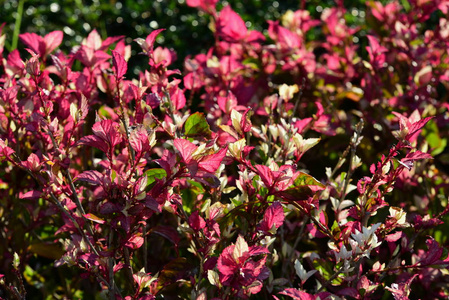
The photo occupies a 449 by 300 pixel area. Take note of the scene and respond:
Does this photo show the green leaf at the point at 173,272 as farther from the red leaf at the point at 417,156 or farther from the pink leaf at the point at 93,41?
the pink leaf at the point at 93,41

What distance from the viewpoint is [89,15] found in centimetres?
339

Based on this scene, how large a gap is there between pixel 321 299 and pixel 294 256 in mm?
455

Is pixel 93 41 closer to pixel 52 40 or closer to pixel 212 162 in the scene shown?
pixel 52 40

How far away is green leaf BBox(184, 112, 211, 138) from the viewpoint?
4.50 feet

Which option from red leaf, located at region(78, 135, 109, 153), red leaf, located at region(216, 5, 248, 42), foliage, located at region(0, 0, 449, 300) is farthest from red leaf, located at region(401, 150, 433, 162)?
red leaf, located at region(216, 5, 248, 42)

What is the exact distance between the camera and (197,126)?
1.38m

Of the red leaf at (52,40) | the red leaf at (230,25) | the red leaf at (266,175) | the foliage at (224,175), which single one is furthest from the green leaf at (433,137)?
the red leaf at (52,40)

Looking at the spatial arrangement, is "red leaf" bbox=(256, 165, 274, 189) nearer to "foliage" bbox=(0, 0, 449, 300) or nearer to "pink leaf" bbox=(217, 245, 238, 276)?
"foliage" bbox=(0, 0, 449, 300)

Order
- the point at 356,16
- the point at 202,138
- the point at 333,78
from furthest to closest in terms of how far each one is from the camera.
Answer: the point at 356,16, the point at 333,78, the point at 202,138

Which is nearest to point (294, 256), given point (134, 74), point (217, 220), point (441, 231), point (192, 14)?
point (217, 220)

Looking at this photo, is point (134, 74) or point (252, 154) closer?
point (252, 154)

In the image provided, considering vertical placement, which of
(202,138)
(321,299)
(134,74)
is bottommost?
(134,74)

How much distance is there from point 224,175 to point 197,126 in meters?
0.39

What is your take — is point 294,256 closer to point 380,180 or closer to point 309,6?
point 380,180
